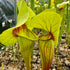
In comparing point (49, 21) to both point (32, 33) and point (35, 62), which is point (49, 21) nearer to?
point (32, 33)

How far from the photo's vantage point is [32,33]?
0.45 meters

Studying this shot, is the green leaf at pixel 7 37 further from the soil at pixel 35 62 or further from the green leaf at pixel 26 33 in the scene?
the soil at pixel 35 62

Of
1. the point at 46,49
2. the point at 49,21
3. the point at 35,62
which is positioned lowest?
the point at 35,62

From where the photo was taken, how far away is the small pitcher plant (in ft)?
1.26

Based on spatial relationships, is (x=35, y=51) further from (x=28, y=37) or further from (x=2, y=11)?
(x=2, y=11)

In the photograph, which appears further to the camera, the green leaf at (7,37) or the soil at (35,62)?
the soil at (35,62)

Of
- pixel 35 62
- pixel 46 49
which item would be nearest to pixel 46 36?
pixel 46 49

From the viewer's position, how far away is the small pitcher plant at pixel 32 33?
1.26ft

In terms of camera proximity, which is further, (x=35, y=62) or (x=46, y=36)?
(x=35, y=62)

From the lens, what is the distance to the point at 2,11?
73.5 inches

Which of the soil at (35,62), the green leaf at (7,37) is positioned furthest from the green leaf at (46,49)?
the soil at (35,62)

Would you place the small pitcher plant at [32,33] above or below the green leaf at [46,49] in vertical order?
above

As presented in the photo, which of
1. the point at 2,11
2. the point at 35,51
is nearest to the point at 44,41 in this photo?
the point at 35,51

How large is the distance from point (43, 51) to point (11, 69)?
1.95 feet
